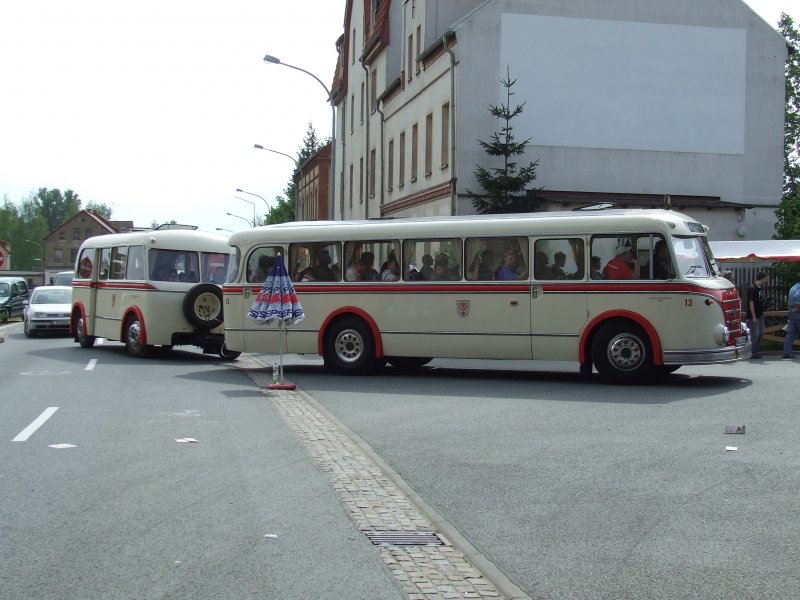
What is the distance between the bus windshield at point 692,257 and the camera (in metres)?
15.7

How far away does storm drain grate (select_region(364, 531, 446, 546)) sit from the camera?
648cm

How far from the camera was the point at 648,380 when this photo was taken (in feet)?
52.2

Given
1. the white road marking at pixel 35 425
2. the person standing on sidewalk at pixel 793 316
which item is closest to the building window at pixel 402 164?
the person standing on sidewalk at pixel 793 316

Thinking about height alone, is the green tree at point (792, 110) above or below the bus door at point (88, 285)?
above

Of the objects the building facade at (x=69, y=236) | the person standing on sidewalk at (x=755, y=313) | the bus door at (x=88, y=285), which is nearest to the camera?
the person standing on sidewalk at (x=755, y=313)

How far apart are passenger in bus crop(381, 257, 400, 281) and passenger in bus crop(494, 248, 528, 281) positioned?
181 cm

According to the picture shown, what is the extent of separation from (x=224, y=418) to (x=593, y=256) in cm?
644

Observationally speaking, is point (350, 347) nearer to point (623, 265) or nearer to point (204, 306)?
point (623, 265)

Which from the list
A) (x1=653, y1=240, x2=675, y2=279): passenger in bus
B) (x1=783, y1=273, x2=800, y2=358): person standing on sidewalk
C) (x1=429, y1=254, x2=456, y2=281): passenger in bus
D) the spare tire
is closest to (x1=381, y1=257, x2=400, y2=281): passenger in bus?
(x1=429, y1=254, x2=456, y2=281): passenger in bus

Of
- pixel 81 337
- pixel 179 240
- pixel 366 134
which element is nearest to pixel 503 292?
pixel 179 240

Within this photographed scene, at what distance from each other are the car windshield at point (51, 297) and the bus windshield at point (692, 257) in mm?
22625

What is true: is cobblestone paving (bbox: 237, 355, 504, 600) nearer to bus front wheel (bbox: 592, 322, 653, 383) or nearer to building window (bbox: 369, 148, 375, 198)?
bus front wheel (bbox: 592, 322, 653, 383)

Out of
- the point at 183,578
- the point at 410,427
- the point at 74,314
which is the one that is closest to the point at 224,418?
the point at 410,427

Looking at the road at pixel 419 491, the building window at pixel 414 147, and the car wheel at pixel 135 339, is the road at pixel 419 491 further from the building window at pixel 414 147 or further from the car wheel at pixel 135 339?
the building window at pixel 414 147
